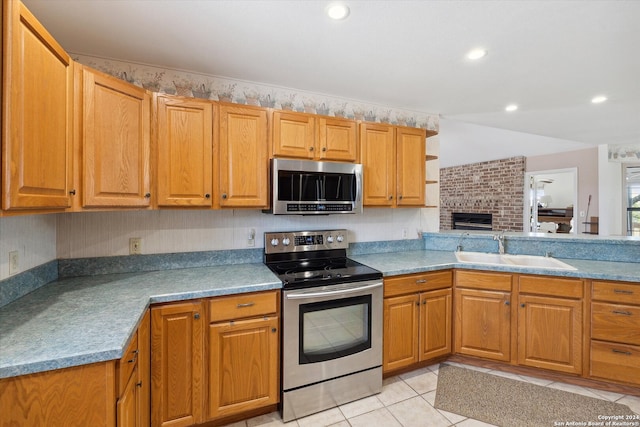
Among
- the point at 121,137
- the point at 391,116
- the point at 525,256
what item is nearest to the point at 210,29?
the point at 121,137

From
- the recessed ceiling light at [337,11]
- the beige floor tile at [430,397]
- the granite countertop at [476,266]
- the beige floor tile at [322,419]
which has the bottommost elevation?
the beige floor tile at [322,419]

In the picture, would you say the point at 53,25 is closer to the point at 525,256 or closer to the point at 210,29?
the point at 210,29

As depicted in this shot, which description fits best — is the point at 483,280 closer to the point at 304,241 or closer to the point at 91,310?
the point at 304,241

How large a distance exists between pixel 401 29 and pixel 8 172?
1966 mm

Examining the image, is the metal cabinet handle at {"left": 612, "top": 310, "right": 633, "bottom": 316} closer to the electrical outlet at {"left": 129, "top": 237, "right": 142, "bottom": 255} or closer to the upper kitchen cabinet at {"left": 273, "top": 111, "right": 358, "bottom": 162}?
the upper kitchen cabinet at {"left": 273, "top": 111, "right": 358, "bottom": 162}

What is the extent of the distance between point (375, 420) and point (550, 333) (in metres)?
1.53

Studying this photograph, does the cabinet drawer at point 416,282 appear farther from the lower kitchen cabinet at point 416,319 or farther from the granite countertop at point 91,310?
the granite countertop at point 91,310

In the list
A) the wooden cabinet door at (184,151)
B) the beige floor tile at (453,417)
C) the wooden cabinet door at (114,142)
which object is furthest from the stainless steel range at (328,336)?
the wooden cabinet door at (114,142)

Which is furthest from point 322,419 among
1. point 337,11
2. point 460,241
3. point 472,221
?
point 472,221

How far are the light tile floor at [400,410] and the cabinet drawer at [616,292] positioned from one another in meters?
0.72

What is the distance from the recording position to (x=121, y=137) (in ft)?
5.45

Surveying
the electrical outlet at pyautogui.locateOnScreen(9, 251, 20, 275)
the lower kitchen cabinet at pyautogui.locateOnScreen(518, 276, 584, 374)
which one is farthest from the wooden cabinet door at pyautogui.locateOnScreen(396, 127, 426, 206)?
the electrical outlet at pyautogui.locateOnScreen(9, 251, 20, 275)

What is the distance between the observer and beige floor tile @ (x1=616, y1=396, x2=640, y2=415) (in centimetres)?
195

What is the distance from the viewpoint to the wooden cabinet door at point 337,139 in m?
2.35
